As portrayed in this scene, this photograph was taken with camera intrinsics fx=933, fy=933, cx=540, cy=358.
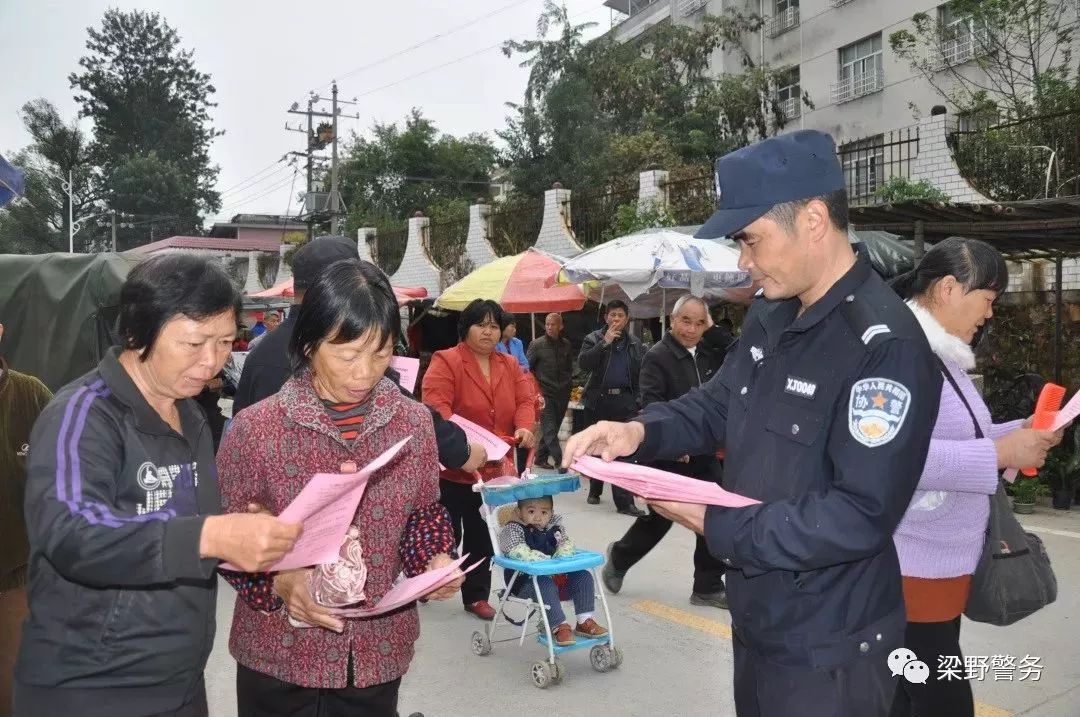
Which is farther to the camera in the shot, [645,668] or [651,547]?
[651,547]

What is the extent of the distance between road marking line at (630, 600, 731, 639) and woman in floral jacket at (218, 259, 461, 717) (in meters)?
3.32

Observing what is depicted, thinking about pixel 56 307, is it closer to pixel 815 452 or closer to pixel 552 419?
pixel 815 452

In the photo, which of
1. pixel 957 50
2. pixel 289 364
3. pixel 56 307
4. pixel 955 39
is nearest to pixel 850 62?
pixel 957 50

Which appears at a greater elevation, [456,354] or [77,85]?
[77,85]

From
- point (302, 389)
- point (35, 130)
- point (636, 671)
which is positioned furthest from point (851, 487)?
point (35, 130)

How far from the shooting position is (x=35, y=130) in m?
58.3

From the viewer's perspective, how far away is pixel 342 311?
2.31 meters

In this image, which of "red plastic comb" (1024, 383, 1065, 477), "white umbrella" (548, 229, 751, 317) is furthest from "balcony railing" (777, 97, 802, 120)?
"red plastic comb" (1024, 383, 1065, 477)

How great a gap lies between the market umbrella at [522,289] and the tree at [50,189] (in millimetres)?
53486

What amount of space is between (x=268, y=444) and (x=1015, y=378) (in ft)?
28.2

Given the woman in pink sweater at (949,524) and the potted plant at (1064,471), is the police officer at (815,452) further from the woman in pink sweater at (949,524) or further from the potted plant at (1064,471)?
the potted plant at (1064,471)

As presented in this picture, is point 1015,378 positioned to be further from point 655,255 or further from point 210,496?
point 210,496

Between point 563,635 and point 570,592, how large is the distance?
250mm

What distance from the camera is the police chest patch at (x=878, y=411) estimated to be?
1.85m
